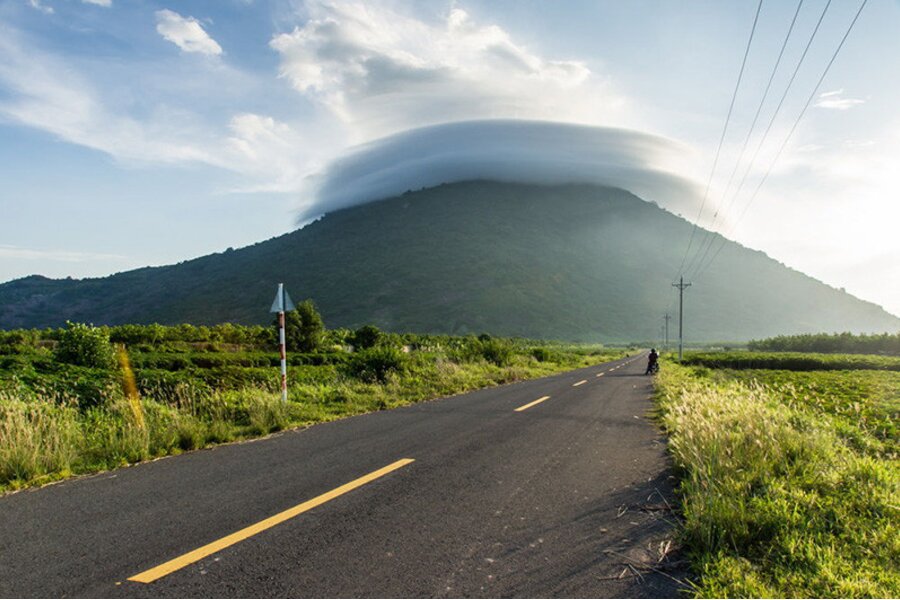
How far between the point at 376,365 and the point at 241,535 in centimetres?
1453

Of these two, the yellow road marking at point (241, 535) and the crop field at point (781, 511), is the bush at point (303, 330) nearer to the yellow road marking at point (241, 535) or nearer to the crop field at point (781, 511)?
the yellow road marking at point (241, 535)

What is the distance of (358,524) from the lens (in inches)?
185

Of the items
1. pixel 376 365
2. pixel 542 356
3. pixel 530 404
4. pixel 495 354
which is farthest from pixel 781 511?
pixel 542 356

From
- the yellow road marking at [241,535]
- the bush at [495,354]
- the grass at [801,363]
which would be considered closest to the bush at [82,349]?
the bush at [495,354]

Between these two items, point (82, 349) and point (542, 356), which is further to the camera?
point (542, 356)

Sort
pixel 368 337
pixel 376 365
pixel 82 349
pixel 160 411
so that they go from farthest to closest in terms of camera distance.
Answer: pixel 368 337 → pixel 82 349 → pixel 376 365 → pixel 160 411

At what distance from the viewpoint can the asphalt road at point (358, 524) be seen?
3.62 meters

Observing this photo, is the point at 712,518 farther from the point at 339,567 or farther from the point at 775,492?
the point at 339,567

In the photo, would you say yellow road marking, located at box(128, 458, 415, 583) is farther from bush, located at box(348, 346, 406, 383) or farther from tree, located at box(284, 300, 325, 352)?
tree, located at box(284, 300, 325, 352)

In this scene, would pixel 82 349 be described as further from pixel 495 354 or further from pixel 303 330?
pixel 303 330

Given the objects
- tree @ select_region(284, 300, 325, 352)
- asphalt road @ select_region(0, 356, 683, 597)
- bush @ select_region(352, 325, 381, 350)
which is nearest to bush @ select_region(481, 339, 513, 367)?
bush @ select_region(352, 325, 381, 350)

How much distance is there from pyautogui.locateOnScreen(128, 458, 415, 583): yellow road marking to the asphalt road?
3 centimetres

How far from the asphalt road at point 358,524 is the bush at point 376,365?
33.2 feet

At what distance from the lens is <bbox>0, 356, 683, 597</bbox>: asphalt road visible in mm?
3625
